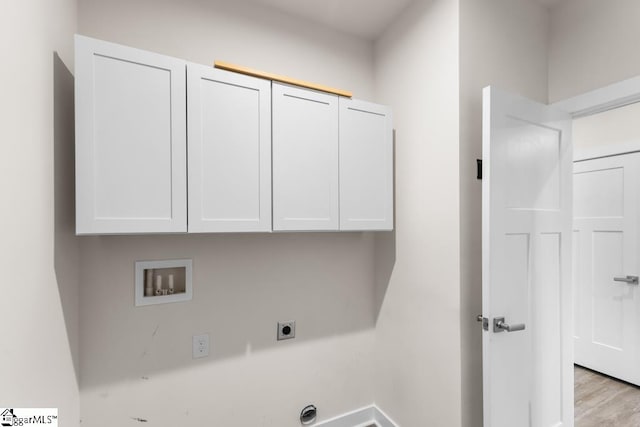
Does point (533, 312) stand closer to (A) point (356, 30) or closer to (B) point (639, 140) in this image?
(A) point (356, 30)

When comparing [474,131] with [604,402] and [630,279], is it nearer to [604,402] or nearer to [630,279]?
[630,279]

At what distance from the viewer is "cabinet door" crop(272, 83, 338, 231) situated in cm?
147

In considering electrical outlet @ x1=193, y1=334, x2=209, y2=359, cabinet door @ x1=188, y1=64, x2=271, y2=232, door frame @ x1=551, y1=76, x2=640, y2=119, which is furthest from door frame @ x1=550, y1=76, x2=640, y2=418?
electrical outlet @ x1=193, y1=334, x2=209, y2=359

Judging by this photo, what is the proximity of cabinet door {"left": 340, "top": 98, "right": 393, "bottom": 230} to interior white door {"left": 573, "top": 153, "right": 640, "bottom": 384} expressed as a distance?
2.43 m

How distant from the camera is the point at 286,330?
178 centimetres

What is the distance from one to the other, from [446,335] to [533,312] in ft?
1.46

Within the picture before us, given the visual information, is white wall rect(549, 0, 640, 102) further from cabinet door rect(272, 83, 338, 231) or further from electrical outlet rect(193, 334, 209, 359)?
electrical outlet rect(193, 334, 209, 359)

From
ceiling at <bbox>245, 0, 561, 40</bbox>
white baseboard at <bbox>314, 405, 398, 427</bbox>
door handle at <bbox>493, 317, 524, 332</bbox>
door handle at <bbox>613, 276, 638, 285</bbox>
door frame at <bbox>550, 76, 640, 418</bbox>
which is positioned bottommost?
white baseboard at <bbox>314, 405, 398, 427</bbox>

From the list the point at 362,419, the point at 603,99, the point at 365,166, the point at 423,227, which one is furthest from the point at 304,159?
the point at 362,419

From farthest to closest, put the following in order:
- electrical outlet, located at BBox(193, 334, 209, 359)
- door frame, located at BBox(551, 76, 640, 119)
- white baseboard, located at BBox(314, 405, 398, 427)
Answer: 1. white baseboard, located at BBox(314, 405, 398, 427)
2. electrical outlet, located at BBox(193, 334, 209, 359)
3. door frame, located at BBox(551, 76, 640, 119)

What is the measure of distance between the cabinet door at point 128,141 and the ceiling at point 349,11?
2.88ft

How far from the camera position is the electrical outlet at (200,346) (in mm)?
1540

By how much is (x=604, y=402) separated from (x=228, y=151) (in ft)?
11.1

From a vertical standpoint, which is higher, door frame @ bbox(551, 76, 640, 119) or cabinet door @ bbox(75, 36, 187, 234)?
door frame @ bbox(551, 76, 640, 119)
